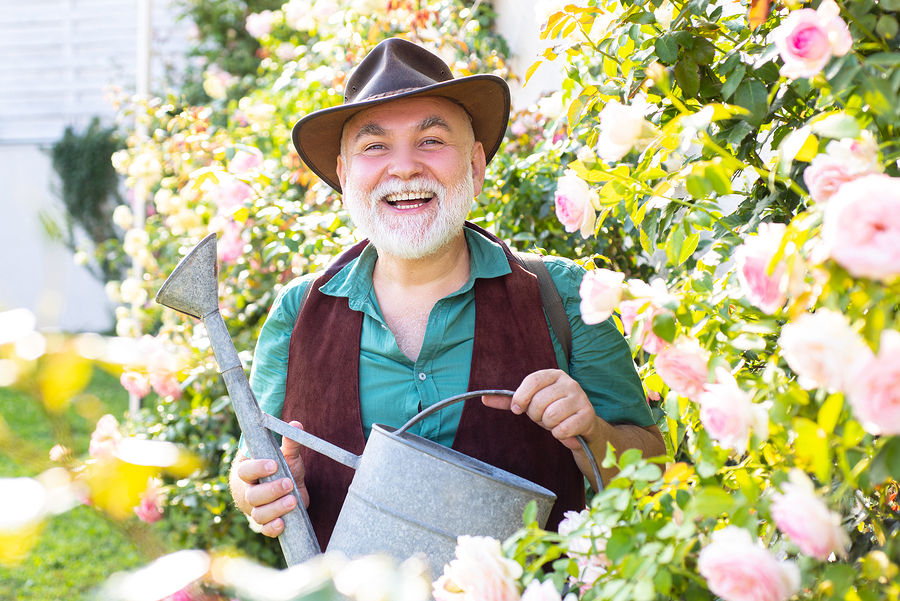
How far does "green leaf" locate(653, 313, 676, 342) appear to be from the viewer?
857mm

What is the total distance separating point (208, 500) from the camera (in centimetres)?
261

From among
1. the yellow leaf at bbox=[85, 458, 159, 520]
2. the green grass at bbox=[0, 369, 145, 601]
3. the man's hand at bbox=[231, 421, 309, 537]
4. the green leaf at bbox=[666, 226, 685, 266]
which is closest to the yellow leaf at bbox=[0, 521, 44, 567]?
the yellow leaf at bbox=[85, 458, 159, 520]

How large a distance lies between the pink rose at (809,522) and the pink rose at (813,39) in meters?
0.43

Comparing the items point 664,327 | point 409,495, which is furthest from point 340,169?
point 664,327

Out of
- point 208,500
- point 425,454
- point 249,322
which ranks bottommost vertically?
point 208,500

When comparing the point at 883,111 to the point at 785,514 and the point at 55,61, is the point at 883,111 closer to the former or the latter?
the point at 785,514

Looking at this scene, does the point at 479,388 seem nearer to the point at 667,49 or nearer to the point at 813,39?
the point at 667,49

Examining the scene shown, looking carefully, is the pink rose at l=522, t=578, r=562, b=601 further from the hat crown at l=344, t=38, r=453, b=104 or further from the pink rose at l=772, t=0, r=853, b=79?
the hat crown at l=344, t=38, r=453, b=104

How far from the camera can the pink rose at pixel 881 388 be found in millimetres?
569

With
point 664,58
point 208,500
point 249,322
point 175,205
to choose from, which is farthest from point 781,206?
point 175,205

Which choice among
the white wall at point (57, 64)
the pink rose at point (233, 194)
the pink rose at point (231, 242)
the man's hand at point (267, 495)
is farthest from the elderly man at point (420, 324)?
the white wall at point (57, 64)

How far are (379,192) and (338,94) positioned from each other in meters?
1.46

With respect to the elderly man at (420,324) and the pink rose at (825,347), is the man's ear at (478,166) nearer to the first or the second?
the elderly man at (420,324)

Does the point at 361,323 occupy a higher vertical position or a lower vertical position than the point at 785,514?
lower
